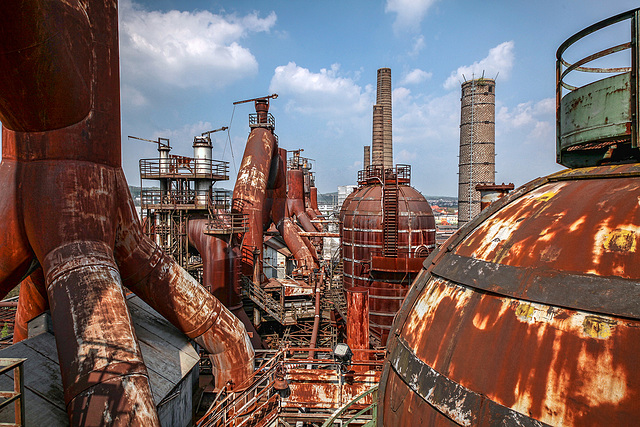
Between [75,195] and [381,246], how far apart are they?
11.1 meters

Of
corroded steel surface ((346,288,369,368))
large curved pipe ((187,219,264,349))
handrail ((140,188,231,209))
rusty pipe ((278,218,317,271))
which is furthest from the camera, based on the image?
rusty pipe ((278,218,317,271))

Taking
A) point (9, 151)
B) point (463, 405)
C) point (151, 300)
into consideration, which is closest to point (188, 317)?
point (151, 300)

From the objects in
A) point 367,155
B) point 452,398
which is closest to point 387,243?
point 452,398

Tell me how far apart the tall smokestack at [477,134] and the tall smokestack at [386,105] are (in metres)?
10.9

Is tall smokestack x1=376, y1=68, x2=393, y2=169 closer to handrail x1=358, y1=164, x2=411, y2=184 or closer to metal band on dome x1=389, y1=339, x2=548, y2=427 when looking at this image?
handrail x1=358, y1=164, x2=411, y2=184

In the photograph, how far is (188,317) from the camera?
8.38m

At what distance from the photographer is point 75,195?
21.4 ft

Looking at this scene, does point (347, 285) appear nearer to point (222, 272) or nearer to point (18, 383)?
point (222, 272)

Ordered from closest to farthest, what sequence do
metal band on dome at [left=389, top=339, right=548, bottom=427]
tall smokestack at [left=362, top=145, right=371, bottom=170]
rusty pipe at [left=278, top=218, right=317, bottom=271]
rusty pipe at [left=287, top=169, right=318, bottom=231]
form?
metal band on dome at [left=389, top=339, right=548, bottom=427] → rusty pipe at [left=278, top=218, right=317, bottom=271] → rusty pipe at [left=287, top=169, right=318, bottom=231] → tall smokestack at [left=362, top=145, right=371, bottom=170]

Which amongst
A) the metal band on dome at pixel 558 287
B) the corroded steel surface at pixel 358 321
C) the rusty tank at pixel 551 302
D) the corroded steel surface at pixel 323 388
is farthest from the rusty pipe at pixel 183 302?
the metal band on dome at pixel 558 287

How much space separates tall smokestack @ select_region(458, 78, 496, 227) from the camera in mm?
25266

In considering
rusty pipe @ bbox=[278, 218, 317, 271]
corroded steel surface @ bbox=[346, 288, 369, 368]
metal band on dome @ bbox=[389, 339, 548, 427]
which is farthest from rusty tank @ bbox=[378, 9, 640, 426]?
rusty pipe @ bbox=[278, 218, 317, 271]

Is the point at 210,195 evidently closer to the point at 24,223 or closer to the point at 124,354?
the point at 24,223

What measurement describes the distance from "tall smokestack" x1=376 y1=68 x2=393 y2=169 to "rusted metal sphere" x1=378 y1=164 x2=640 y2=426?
3446 cm
